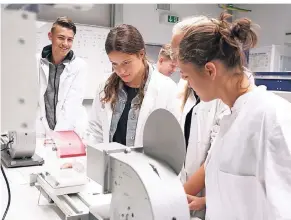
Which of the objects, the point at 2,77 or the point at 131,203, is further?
the point at 131,203

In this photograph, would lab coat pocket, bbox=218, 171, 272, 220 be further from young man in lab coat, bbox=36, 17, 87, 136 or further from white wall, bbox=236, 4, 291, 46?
white wall, bbox=236, 4, 291, 46

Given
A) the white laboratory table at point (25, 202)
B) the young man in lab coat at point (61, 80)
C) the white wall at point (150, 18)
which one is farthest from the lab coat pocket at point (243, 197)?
the white wall at point (150, 18)

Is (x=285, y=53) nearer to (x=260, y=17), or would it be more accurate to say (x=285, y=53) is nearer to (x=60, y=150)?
(x=260, y=17)

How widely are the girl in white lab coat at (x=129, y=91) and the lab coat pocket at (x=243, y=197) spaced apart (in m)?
0.60

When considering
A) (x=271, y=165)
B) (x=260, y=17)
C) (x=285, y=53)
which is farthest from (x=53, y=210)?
(x=260, y=17)

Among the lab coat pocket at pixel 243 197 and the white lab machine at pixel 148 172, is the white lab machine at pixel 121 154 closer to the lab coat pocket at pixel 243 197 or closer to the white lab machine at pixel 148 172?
the white lab machine at pixel 148 172

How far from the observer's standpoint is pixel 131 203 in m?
0.78

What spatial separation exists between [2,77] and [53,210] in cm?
84

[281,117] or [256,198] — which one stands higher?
[281,117]

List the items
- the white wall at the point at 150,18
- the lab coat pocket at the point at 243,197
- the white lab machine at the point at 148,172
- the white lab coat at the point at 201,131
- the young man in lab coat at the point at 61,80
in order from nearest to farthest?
the white lab machine at the point at 148,172
the lab coat pocket at the point at 243,197
the white lab coat at the point at 201,131
the young man in lab coat at the point at 61,80
the white wall at the point at 150,18

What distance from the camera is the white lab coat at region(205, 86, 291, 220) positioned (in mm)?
806

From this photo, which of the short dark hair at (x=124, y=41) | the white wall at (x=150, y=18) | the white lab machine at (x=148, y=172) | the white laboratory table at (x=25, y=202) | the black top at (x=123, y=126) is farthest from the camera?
the white wall at (x=150, y=18)

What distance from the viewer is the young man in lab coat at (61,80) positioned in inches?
97.4

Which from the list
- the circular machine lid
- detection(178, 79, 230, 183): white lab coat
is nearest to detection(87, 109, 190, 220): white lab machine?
the circular machine lid
